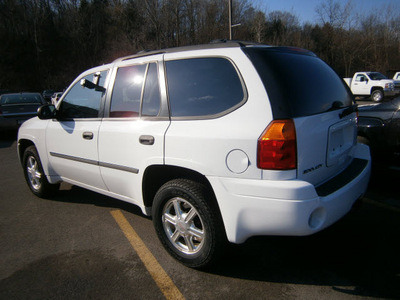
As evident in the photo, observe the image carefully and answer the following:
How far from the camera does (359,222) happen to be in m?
3.46

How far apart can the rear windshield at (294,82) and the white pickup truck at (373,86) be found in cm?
2010

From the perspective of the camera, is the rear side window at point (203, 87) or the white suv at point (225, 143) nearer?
the white suv at point (225, 143)

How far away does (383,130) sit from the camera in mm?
4332

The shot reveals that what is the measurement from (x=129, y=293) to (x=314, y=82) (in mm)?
2312

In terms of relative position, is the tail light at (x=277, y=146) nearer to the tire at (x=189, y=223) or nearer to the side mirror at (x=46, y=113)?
the tire at (x=189, y=223)

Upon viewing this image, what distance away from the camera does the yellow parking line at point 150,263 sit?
8.05 feet

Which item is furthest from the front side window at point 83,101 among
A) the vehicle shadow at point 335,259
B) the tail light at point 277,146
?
the vehicle shadow at point 335,259

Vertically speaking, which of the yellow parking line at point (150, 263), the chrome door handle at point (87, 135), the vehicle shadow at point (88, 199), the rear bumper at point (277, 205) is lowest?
the vehicle shadow at point (88, 199)

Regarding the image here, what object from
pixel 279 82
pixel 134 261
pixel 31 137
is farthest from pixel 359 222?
pixel 31 137

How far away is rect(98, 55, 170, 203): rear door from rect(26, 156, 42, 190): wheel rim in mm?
1762

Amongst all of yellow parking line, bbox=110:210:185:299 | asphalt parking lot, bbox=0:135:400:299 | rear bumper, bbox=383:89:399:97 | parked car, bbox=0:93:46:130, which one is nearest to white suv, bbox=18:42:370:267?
yellow parking line, bbox=110:210:185:299

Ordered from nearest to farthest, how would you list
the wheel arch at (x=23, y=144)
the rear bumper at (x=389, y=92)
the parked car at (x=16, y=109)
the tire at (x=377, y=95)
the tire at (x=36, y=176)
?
the tire at (x=36, y=176) < the wheel arch at (x=23, y=144) < the parked car at (x=16, y=109) < the rear bumper at (x=389, y=92) < the tire at (x=377, y=95)

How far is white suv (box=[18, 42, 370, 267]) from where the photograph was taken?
2186mm

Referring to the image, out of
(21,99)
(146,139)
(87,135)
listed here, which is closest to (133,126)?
(146,139)
